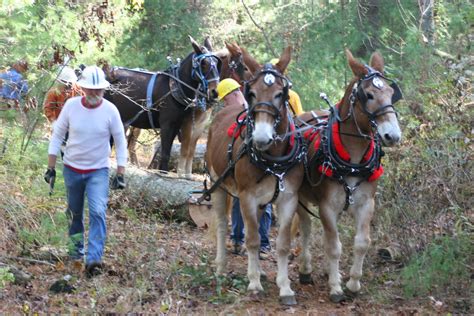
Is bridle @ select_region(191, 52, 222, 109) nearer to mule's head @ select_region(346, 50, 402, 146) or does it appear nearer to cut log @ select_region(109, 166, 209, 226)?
cut log @ select_region(109, 166, 209, 226)

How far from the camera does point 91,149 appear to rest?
27.4ft

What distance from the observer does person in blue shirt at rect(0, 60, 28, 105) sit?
30.5ft

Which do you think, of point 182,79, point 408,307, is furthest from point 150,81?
point 408,307

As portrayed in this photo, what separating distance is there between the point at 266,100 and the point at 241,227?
3375 mm

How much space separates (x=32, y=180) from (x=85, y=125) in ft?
6.52

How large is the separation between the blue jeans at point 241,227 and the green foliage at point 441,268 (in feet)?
9.62

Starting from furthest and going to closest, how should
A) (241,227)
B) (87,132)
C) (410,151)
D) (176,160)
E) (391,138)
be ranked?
1. (176,160)
2. (241,227)
3. (410,151)
4. (87,132)
5. (391,138)

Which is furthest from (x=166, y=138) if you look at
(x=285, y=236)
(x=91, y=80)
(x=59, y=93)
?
(x=285, y=236)

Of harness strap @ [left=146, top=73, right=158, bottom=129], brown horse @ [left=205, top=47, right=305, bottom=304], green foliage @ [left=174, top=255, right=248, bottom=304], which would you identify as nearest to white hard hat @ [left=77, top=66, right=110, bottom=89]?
brown horse @ [left=205, top=47, right=305, bottom=304]

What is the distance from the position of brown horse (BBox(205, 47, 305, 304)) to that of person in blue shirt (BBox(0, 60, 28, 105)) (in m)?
2.83

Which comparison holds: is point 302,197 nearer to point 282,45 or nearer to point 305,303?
point 305,303

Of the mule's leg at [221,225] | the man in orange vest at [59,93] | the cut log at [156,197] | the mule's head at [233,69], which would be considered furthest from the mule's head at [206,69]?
the mule's leg at [221,225]

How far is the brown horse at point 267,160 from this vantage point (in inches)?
293

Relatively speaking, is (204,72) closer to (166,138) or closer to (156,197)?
(166,138)
